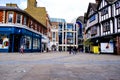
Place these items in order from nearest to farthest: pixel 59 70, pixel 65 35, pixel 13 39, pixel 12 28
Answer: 1. pixel 59 70
2. pixel 12 28
3. pixel 13 39
4. pixel 65 35

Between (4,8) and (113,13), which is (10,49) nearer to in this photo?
(4,8)

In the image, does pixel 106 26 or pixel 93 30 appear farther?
pixel 93 30

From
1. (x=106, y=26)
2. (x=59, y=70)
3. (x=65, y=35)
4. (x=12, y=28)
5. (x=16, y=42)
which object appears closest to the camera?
(x=59, y=70)

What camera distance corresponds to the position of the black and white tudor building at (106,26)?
2879 cm

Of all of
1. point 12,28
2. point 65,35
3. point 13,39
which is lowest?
point 13,39

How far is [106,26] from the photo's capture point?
32344 mm

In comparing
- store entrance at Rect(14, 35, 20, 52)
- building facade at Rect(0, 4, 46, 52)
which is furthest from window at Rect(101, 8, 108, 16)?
store entrance at Rect(14, 35, 20, 52)

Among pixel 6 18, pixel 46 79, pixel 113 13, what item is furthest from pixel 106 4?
pixel 46 79

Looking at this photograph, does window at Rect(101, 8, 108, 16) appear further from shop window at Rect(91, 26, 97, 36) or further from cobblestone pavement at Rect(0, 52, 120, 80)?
cobblestone pavement at Rect(0, 52, 120, 80)

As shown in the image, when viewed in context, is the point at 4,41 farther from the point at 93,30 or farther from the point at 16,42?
the point at 93,30

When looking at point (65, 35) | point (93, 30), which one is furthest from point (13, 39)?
point (65, 35)

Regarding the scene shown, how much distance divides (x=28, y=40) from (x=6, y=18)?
6.56 meters

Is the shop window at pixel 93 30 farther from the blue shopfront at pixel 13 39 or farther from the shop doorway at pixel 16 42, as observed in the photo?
the shop doorway at pixel 16 42

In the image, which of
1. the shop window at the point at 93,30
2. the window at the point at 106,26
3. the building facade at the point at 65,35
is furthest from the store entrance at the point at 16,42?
the building facade at the point at 65,35
